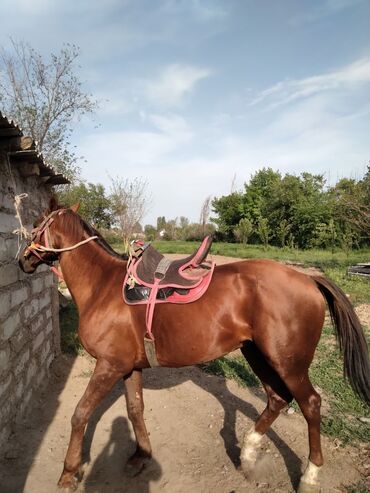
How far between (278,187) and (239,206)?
5.16 m

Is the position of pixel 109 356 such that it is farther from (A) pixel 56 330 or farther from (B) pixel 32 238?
(A) pixel 56 330

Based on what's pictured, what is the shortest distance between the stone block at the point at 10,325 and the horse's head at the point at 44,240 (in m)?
0.66

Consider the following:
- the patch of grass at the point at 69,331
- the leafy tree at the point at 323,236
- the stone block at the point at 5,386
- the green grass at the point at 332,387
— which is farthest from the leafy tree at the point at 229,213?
the stone block at the point at 5,386

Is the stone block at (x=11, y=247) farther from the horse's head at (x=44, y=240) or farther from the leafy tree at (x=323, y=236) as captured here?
the leafy tree at (x=323, y=236)

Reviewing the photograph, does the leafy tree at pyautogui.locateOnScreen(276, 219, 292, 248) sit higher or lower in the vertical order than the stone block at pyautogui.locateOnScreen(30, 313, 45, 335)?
higher

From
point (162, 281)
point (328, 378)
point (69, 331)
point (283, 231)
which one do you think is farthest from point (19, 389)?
point (283, 231)

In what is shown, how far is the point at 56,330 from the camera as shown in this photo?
555 cm

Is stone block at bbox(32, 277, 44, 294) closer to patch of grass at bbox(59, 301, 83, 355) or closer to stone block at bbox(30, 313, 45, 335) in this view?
stone block at bbox(30, 313, 45, 335)

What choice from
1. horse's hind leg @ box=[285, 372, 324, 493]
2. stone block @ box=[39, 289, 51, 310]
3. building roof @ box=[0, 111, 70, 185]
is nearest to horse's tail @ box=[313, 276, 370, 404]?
horse's hind leg @ box=[285, 372, 324, 493]

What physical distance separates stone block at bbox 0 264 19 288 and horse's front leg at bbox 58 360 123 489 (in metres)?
1.32

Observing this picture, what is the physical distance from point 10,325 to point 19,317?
0.30m

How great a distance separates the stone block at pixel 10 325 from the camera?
11.5 ft

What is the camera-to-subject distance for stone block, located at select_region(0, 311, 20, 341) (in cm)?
349

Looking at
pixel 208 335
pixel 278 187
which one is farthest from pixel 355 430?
pixel 278 187
